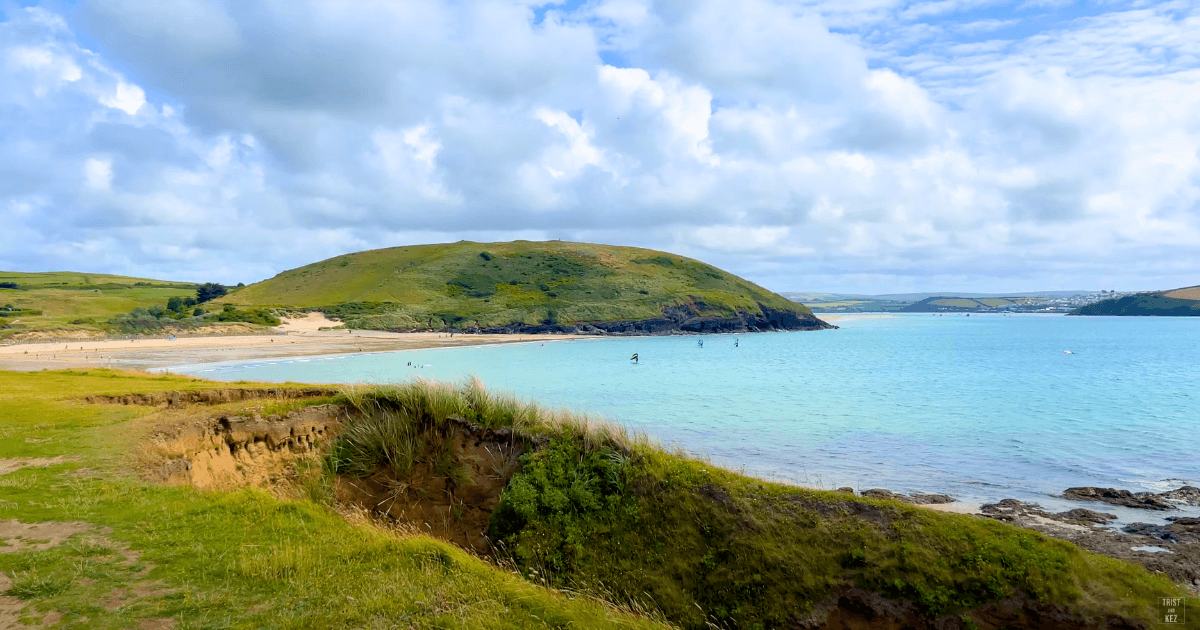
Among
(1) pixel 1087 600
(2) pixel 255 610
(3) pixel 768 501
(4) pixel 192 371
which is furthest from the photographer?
(4) pixel 192 371

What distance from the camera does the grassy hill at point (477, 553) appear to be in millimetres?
6332

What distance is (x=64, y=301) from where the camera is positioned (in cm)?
11112

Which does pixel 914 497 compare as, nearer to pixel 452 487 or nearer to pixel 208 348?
pixel 452 487

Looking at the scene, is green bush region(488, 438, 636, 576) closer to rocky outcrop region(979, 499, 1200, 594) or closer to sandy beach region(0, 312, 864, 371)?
rocky outcrop region(979, 499, 1200, 594)

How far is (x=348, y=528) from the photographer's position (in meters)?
8.55

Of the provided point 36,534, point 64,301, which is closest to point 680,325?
point 64,301

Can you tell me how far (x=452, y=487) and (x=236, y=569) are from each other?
4.79m

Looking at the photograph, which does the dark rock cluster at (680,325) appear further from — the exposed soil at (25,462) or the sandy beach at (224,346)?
the exposed soil at (25,462)

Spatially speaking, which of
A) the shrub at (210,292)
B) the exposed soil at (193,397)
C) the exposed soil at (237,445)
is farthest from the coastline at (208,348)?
the shrub at (210,292)

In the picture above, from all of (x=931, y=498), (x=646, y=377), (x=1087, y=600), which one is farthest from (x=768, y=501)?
(x=646, y=377)


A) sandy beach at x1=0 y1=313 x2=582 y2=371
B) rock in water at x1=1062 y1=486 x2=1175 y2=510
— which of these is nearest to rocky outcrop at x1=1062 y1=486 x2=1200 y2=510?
rock in water at x1=1062 y1=486 x2=1175 y2=510

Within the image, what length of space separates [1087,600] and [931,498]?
33.4 ft

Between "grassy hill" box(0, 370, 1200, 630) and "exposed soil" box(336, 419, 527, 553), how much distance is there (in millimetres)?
37

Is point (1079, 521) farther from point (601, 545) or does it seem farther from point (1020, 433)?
point (1020, 433)
